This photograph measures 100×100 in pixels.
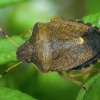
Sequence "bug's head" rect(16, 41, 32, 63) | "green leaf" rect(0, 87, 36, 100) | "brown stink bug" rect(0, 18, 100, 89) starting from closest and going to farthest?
"green leaf" rect(0, 87, 36, 100) → "brown stink bug" rect(0, 18, 100, 89) → "bug's head" rect(16, 41, 32, 63)

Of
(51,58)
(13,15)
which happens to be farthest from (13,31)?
(51,58)

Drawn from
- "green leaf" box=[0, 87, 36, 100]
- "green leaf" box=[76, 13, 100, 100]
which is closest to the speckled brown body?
"green leaf" box=[76, 13, 100, 100]

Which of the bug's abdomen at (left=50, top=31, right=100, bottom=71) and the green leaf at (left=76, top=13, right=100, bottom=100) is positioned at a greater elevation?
the bug's abdomen at (left=50, top=31, right=100, bottom=71)

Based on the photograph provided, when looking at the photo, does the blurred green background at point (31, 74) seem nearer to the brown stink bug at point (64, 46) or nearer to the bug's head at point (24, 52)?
the bug's head at point (24, 52)

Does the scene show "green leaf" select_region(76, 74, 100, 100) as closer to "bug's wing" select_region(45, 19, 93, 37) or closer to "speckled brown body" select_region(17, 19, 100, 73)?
"speckled brown body" select_region(17, 19, 100, 73)

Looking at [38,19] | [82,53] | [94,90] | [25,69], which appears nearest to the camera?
[94,90]

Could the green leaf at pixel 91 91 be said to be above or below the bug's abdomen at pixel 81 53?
below

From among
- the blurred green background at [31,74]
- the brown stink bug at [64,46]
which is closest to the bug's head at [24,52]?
the brown stink bug at [64,46]

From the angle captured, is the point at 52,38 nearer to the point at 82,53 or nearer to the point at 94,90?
the point at 82,53
